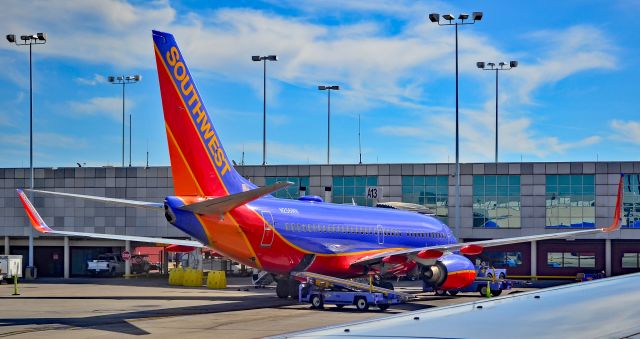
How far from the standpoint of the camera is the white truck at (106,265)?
72875 mm

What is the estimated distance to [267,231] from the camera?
122 ft

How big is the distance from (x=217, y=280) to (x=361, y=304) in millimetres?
20422

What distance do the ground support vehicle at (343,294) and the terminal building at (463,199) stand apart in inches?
945

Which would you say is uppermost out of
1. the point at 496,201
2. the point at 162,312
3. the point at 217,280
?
the point at 496,201

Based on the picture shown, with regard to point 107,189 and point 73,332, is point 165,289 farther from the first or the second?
point 73,332

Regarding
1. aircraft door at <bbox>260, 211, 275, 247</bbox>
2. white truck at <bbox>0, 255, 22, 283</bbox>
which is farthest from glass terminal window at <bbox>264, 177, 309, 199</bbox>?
aircraft door at <bbox>260, 211, 275, 247</bbox>

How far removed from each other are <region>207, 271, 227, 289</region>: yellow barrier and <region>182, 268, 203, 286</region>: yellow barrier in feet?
8.43

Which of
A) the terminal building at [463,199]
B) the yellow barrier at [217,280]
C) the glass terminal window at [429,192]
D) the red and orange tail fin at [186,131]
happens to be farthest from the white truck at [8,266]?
the red and orange tail fin at [186,131]

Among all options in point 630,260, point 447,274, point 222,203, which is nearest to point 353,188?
point 630,260

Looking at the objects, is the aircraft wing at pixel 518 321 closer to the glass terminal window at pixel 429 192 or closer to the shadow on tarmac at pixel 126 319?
the shadow on tarmac at pixel 126 319

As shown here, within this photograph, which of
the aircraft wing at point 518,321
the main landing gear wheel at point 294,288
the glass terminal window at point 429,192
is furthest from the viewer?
the glass terminal window at point 429,192

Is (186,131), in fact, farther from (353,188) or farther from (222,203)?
(353,188)

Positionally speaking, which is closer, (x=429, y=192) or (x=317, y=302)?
(x=317, y=302)

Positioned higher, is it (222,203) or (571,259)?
(222,203)
